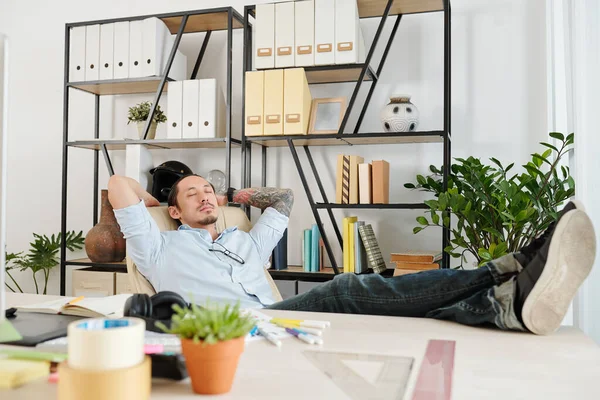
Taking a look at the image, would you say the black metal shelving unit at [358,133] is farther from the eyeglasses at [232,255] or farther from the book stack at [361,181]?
the eyeglasses at [232,255]

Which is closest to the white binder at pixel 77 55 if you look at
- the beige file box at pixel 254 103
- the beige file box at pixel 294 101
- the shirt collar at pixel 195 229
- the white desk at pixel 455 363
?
the beige file box at pixel 254 103

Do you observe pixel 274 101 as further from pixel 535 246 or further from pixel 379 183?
pixel 535 246

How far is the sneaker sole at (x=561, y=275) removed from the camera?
44.9 inches

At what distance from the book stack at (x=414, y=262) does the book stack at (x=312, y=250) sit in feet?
1.44

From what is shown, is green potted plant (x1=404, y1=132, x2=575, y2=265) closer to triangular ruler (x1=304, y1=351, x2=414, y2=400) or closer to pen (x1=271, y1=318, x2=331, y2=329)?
pen (x1=271, y1=318, x2=331, y2=329)

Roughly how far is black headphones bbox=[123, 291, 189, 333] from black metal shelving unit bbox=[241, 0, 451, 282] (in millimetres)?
1869

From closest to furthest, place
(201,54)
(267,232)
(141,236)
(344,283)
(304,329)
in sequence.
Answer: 1. (304,329)
2. (344,283)
3. (141,236)
4. (267,232)
5. (201,54)

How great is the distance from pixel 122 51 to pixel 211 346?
2.85 meters

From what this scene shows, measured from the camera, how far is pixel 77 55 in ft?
11.0

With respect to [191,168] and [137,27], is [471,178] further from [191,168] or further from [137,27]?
[137,27]

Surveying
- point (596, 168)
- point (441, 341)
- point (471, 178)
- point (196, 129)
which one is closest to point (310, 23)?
point (196, 129)

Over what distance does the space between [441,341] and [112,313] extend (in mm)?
715

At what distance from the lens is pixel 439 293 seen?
4.35 feet

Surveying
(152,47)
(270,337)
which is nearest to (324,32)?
(152,47)
